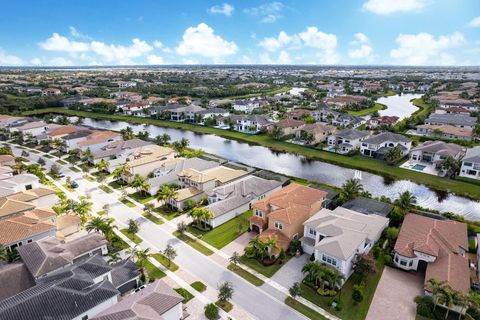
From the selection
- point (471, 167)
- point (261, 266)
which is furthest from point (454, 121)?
point (261, 266)

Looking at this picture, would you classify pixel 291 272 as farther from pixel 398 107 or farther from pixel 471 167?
pixel 398 107

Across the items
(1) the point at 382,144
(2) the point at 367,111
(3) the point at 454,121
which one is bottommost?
(1) the point at 382,144

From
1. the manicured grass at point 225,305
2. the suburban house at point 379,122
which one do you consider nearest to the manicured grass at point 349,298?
the manicured grass at point 225,305

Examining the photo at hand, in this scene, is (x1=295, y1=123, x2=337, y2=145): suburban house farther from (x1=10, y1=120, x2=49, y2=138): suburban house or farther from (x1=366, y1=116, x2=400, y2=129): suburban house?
(x1=10, y1=120, x2=49, y2=138): suburban house

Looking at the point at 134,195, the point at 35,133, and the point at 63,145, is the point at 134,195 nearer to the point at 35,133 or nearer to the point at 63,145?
the point at 63,145

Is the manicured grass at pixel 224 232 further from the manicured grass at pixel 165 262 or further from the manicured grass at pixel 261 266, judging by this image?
the manicured grass at pixel 165 262
